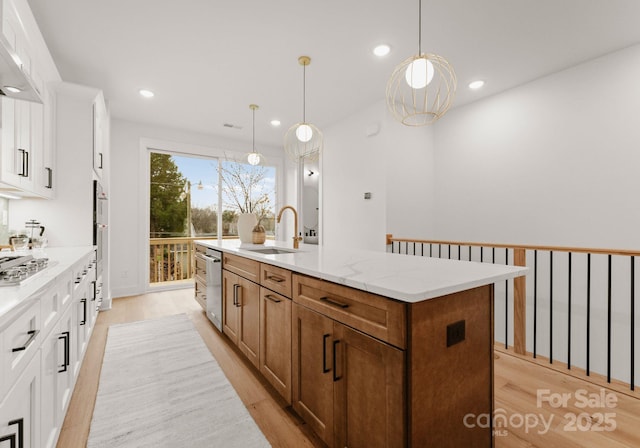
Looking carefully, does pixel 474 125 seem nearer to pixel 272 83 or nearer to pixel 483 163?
pixel 483 163

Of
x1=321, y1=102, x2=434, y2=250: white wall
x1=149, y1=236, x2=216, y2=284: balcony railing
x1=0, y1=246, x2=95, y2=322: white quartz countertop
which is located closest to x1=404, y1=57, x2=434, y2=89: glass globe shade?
x1=0, y1=246, x2=95, y2=322: white quartz countertop

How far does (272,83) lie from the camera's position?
352 cm

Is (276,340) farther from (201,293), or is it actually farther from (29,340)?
(201,293)

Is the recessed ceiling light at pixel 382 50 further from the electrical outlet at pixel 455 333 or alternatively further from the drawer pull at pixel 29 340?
the drawer pull at pixel 29 340

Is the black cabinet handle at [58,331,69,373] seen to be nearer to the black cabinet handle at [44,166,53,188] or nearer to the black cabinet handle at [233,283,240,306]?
the black cabinet handle at [233,283,240,306]

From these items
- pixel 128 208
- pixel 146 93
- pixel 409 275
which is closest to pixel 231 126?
pixel 146 93

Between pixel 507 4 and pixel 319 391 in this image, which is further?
pixel 507 4

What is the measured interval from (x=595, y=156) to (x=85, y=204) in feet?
17.2

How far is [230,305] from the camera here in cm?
264

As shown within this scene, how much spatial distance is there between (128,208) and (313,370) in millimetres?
4480

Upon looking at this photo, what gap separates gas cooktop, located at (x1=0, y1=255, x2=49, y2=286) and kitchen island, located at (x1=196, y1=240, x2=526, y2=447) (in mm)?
1148

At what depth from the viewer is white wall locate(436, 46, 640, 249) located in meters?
2.80

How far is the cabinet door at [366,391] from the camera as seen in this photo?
41.3 inches

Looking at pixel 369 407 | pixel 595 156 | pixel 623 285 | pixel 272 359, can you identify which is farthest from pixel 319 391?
pixel 595 156
